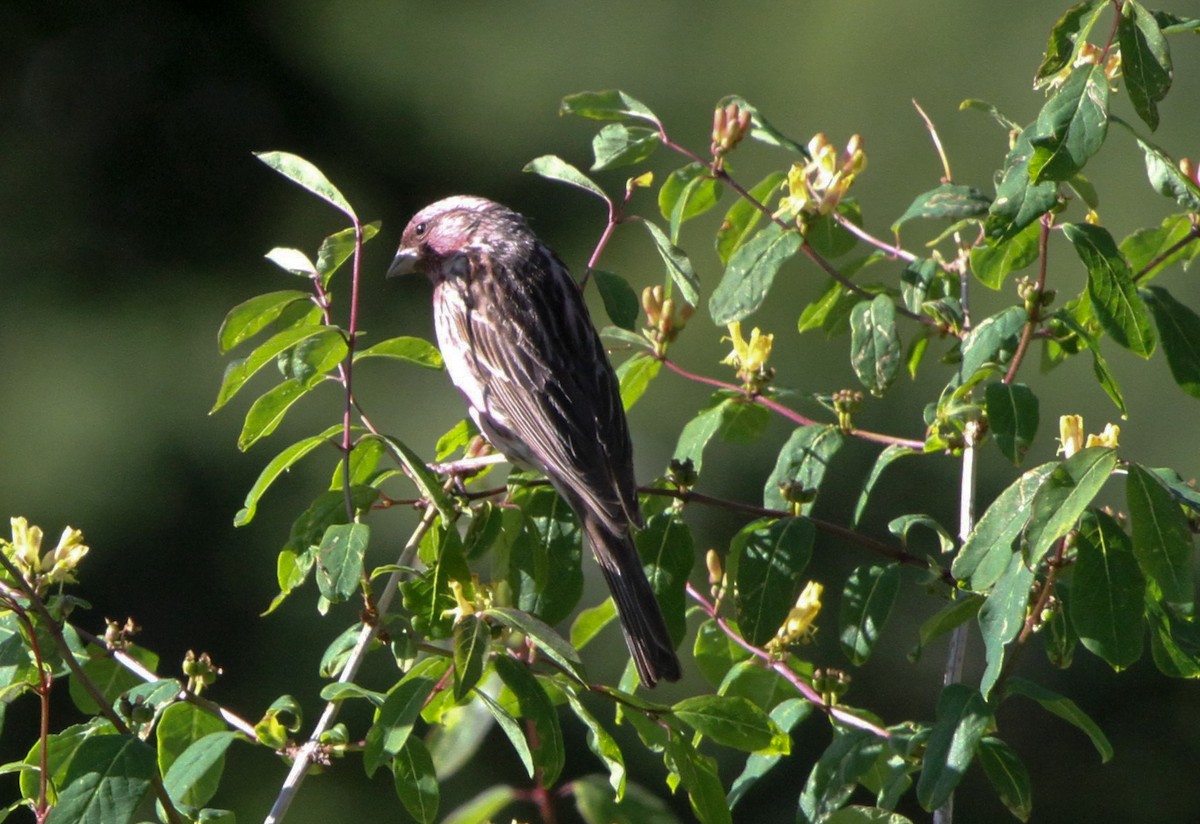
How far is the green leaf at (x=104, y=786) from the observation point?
182 centimetres

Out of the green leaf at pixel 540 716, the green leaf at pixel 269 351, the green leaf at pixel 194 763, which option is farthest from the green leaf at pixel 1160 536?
the green leaf at pixel 194 763

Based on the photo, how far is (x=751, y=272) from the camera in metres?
2.51

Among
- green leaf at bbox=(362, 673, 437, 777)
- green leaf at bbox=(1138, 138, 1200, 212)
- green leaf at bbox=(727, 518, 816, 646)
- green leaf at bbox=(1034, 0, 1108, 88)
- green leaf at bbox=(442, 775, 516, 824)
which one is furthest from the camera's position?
green leaf at bbox=(727, 518, 816, 646)

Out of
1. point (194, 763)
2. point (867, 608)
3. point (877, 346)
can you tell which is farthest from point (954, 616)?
point (194, 763)

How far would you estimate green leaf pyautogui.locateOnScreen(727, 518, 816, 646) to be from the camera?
228 cm

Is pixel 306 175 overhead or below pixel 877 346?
overhead

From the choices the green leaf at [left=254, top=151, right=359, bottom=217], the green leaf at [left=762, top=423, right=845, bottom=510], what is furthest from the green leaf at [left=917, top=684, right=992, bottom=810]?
the green leaf at [left=254, top=151, right=359, bottom=217]

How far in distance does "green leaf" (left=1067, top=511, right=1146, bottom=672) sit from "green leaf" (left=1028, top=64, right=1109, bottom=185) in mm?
484

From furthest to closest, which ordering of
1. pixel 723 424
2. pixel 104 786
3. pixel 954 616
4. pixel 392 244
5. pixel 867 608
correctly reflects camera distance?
pixel 392 244, pixel 723 424, pixel 867 608, pixel 954 616, pixel 104 786

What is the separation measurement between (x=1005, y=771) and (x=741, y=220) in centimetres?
108

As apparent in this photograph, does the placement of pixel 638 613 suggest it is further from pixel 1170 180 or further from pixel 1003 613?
pixel 1170 180

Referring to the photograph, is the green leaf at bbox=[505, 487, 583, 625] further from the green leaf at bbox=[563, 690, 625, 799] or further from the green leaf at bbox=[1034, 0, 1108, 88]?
the green leaf at bbox=[1034, 0, 1108, 88]

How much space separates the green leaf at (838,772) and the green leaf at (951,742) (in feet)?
0.50

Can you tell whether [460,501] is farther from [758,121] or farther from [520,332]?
[520,332]
